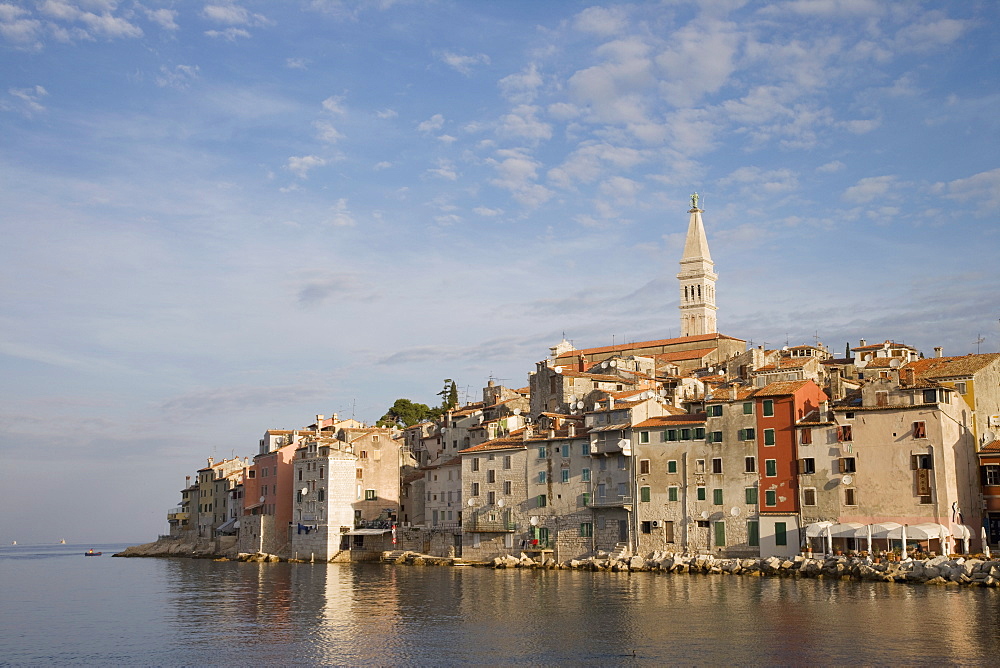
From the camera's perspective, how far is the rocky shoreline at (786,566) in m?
49.4

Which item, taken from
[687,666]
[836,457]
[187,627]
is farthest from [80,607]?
[836,457]

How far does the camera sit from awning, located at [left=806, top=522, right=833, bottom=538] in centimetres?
5628

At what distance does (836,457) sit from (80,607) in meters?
43.5

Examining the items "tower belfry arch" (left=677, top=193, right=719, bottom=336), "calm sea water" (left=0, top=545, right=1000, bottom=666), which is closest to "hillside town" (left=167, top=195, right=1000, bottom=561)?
"calm sea water" (left=0, top=545, right=1000, bottom=666)

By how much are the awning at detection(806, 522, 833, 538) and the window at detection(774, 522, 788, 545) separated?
5.65 feet

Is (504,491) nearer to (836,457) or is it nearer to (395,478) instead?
(395,478)

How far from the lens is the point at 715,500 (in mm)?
61781

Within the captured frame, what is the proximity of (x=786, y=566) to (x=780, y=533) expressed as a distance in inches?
129

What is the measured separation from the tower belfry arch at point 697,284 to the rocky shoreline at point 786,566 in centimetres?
8127

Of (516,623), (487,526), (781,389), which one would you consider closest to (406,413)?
(487,526)

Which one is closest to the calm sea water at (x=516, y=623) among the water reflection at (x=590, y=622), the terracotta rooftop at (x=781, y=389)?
the water reflection at (x=590, y=622)

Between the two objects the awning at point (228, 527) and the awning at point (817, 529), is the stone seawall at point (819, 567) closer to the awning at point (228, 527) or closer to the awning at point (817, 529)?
the awning at point (817, 529)

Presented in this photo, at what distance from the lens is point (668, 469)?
210ft

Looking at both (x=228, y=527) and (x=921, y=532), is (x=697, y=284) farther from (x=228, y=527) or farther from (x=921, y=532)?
(x=921, y=532)
